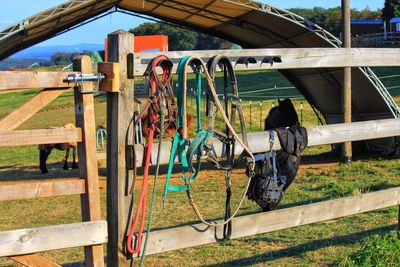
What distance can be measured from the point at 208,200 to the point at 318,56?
5680 mm

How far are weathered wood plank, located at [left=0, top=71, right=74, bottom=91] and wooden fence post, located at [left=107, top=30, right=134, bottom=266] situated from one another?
310 mm

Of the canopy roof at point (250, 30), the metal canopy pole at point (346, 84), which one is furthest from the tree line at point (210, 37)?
the metal canopy pole at point (346, 84)

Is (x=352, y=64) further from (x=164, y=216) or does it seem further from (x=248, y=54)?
(x=164, y=216)

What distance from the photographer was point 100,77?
3.72 m

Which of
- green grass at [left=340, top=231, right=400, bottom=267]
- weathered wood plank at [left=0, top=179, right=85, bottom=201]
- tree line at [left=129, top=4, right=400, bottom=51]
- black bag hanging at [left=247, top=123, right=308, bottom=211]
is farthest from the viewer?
tree line at [left=129, top=4, right=400, bottom=51]

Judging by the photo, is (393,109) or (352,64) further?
(393,109)

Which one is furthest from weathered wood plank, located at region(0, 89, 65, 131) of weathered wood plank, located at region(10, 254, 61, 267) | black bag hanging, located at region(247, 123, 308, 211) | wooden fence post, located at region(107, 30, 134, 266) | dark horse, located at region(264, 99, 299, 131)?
dark horse, located at region(264, 99, 299, 131)

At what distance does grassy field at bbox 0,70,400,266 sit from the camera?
6.33 metres

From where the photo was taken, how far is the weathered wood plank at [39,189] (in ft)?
12.1

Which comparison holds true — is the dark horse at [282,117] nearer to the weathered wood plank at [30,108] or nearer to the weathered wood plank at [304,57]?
the weathered wood plank at [304,57]

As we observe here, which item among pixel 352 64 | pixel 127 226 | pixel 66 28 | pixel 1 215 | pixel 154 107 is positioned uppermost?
pixel 66 28

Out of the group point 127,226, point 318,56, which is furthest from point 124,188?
point 318,56

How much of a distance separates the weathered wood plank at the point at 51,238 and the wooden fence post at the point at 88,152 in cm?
9

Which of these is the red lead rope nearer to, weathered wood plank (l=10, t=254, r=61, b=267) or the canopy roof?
weathered wood plank (l=10, t=254, r=61, b=267)
